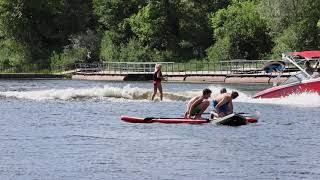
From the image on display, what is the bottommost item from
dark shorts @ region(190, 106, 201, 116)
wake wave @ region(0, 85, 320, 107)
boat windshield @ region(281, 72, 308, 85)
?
wake wave @ region(0, 85, 320, 107)

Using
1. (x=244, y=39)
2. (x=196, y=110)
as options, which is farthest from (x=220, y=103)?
(x=244, y=39)

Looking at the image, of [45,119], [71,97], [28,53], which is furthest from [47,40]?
[45,119]

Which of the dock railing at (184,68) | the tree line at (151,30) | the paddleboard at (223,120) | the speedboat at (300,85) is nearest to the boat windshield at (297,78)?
the speedboat at (300,85)

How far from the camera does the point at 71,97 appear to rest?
5422 cm

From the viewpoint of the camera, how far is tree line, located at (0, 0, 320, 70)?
3654 inches

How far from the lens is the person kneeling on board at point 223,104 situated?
3500 cm

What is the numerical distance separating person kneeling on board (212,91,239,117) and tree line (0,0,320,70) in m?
55.1

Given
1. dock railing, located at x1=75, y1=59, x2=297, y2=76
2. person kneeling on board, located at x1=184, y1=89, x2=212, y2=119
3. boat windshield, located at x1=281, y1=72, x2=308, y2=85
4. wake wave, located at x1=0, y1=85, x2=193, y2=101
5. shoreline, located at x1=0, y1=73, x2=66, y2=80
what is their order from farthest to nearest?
shoreline, located at x1=0, y1=73, x2=66, y2=80 < dock railing, located at x1=75, y1=59, x2=297, y2=76 < wake wave, located at x1=0, y1=85, x2=193, y2=101 < boat windshield, located at x1=281, y1=72, x2=308, y2=85 < person kneeling on board, located at x1=184, y1=89, x2=212, y2=119

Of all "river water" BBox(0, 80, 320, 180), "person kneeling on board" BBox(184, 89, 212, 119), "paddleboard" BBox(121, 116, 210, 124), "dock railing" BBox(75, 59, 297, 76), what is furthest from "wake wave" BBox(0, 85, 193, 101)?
"dock railing" BBox(75, 59, 297, 76)

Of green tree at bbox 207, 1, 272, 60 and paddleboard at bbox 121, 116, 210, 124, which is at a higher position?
green tree at bbox 207, 1, 272, 60

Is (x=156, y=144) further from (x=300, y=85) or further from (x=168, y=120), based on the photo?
(x=300, y=85)

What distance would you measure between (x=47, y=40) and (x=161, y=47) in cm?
2150

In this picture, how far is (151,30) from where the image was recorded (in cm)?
10900

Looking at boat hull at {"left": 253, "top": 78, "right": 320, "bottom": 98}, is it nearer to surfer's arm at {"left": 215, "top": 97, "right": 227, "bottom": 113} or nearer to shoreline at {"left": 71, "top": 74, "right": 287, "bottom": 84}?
surfer's arm at {"left": 215, "top": 97, "right": 227, "bottom": 113}
